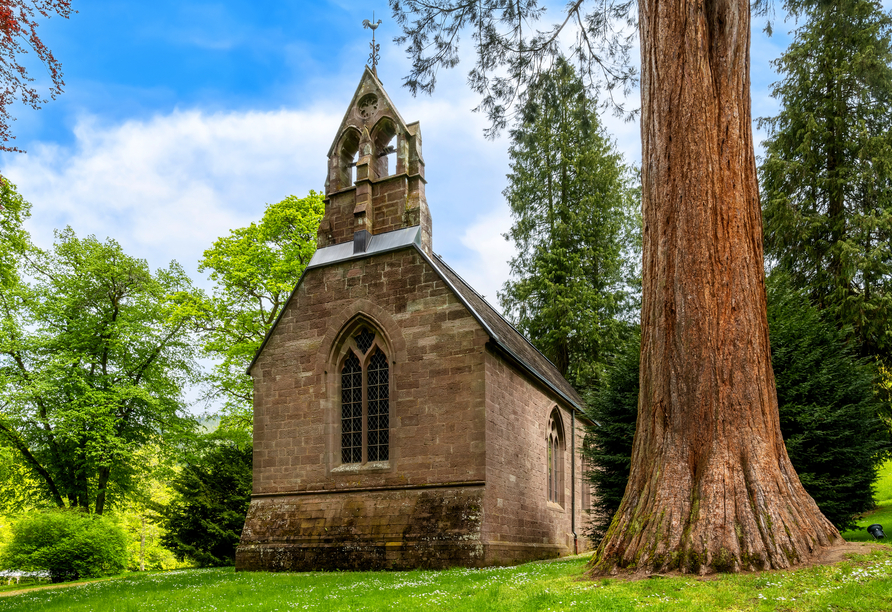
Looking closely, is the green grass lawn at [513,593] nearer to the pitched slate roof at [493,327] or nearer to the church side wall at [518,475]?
the church side wall at [518,475]

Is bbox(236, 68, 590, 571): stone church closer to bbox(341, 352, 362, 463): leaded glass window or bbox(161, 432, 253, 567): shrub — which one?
bbox(341, 352, 362, 463): leaded glass window

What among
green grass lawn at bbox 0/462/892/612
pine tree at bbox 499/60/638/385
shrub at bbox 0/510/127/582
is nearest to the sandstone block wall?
green grass lawn at bbox 0/462/892/612

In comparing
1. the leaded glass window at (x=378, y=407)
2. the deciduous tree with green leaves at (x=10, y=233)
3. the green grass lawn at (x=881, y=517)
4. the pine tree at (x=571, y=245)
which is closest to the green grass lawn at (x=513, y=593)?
the leaded glass window at (x=378, y=407)

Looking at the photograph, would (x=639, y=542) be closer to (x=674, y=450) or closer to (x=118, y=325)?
(x=674, y=450)

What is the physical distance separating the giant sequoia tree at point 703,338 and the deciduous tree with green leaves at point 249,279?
17941mm

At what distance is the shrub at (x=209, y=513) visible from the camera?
18.9 meters

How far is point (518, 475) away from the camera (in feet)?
49.3

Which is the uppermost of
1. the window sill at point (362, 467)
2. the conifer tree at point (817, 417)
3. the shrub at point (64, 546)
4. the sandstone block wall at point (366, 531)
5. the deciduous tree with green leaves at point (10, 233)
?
the deciduous tree with green leaves at point (10, 233)

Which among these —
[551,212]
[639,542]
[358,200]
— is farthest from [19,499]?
[639,542]

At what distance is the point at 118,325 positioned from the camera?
25.7m

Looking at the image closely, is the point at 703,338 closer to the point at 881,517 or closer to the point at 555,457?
the point at 555,457

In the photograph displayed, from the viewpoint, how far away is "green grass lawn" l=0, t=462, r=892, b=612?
219 inches

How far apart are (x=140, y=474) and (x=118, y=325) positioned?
6048mm

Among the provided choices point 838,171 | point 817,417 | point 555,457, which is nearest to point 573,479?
point 555,457
